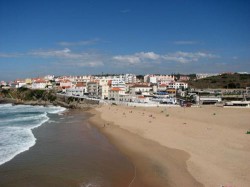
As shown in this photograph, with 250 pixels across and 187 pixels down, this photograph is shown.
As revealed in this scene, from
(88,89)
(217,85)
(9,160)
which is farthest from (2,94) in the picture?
(9,160)

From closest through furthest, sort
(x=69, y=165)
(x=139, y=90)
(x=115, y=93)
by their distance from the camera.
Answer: (x=69, y=165), (x=115, y=93), (x=139, y=90)

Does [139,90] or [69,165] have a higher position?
[139,90]

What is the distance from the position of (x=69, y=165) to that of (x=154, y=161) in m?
4.24

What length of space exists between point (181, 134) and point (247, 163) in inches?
340

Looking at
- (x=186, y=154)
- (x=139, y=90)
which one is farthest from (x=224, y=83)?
(x=186, y=154)

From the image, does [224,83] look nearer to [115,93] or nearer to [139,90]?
[139,90]

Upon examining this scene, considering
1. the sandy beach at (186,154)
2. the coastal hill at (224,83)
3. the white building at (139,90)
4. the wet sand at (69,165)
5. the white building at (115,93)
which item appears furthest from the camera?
the coastal hill at (224,83)

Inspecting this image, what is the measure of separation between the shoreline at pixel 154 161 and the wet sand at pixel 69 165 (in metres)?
0.49

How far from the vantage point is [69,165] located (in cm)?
1534

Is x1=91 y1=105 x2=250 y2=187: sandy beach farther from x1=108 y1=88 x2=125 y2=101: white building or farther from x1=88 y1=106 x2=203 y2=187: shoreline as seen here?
x1=108 y1=88 x2=125 y2=101: white building

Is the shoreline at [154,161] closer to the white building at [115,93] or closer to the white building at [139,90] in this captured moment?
the white building at [115,93]

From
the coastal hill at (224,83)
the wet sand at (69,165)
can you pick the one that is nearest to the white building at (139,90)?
the coastal hill at (224,83)

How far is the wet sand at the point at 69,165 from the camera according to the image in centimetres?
1291

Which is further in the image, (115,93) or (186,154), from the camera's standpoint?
(115,93)
